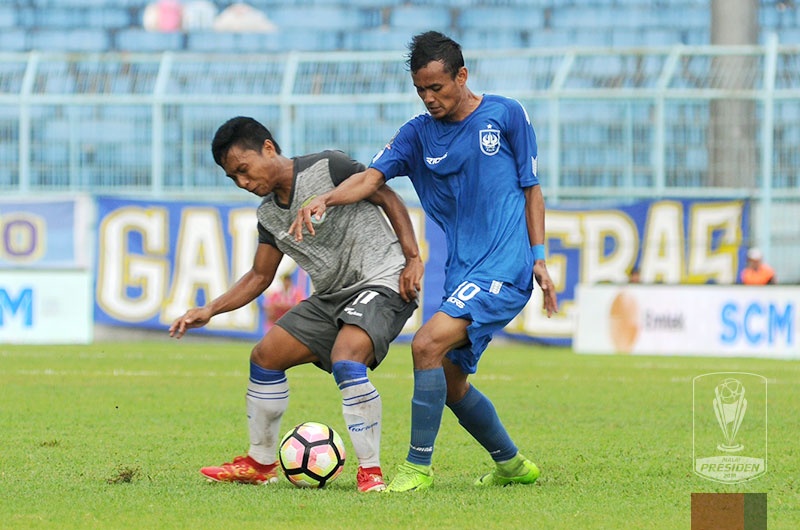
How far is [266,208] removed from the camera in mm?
7391

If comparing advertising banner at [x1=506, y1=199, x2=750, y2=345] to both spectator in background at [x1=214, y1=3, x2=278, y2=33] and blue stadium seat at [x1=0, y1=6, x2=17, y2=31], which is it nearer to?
spectator in background at [x1=214, y1=3, x2=278, y2=33]

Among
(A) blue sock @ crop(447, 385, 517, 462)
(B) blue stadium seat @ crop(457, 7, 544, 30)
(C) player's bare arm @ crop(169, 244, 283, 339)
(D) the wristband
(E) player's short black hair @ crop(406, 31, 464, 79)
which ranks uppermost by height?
(B) blue stadium seat @ crop(457, 7, 544, 30)

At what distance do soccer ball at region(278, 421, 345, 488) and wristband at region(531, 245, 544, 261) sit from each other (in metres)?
1.36

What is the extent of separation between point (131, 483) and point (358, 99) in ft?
52.3

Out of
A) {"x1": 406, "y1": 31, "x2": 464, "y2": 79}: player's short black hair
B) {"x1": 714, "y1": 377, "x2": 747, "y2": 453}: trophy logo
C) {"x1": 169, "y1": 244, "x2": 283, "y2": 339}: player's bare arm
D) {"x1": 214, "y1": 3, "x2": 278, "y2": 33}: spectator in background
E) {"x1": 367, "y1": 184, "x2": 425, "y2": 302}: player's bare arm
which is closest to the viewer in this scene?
{"x1": 406, "y1": 31, "x2": 464, "y2": 79}: player's short black hair

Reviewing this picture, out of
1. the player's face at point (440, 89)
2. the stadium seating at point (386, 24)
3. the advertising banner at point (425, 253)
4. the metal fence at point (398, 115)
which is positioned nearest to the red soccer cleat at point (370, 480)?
the player's face at point (440, 89)

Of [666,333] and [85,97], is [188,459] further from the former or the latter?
[85,97]

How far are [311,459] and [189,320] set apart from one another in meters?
0.94

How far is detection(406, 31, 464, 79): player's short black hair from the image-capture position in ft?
22.2

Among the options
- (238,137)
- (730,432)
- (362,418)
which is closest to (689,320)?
(730,432)

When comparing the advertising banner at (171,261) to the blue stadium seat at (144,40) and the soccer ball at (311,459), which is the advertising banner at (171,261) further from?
the soccer ball at (311,459)

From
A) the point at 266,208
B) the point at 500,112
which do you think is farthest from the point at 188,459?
the point at 500,112

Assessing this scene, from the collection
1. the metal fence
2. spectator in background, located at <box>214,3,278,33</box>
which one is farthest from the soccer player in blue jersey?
spectator in background, located at <box>214,3,278,33</box>

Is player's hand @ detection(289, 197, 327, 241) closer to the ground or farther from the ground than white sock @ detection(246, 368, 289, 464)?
farther from the ground
